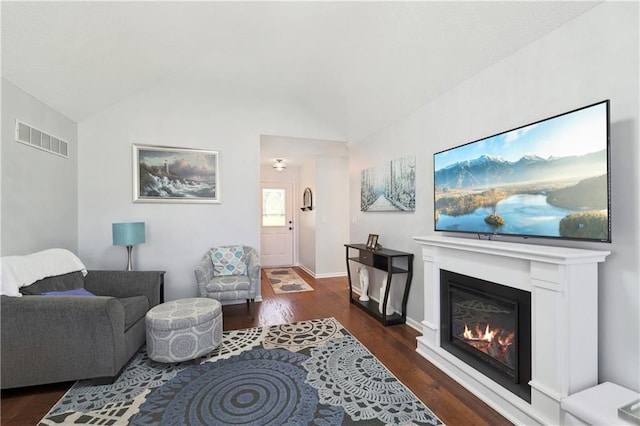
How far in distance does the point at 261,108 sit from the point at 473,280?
3.48 metres

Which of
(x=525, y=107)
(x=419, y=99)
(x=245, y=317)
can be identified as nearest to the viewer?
(x=525, y=107)

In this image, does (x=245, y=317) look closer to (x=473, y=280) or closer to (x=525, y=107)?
(x=473, y=280)

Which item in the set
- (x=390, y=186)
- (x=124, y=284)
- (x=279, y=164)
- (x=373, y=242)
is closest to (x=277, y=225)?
(x=279, y=164)

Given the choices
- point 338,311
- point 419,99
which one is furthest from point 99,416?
point 419,99

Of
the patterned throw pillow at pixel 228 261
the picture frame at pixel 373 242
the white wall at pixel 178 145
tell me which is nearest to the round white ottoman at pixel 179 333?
the patterned throw pillow at pixel 228 261

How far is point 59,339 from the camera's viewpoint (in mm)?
1986

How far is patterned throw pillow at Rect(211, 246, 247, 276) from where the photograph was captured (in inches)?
149

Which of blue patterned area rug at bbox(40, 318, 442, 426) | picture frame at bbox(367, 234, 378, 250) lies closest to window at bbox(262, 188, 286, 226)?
picture frame at bbox(367, 234, 378, 250)

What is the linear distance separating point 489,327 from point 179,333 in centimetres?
237

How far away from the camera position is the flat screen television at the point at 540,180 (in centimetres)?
150

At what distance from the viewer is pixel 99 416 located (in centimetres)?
178

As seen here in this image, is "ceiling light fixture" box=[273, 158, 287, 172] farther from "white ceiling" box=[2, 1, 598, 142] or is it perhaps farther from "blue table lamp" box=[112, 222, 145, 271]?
"blue table lamp" box=[112, 222, 145, 271]

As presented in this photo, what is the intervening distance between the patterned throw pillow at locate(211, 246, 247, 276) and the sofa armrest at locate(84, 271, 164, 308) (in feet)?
2.75

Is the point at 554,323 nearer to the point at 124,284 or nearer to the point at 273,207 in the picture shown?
the point at 124,284
